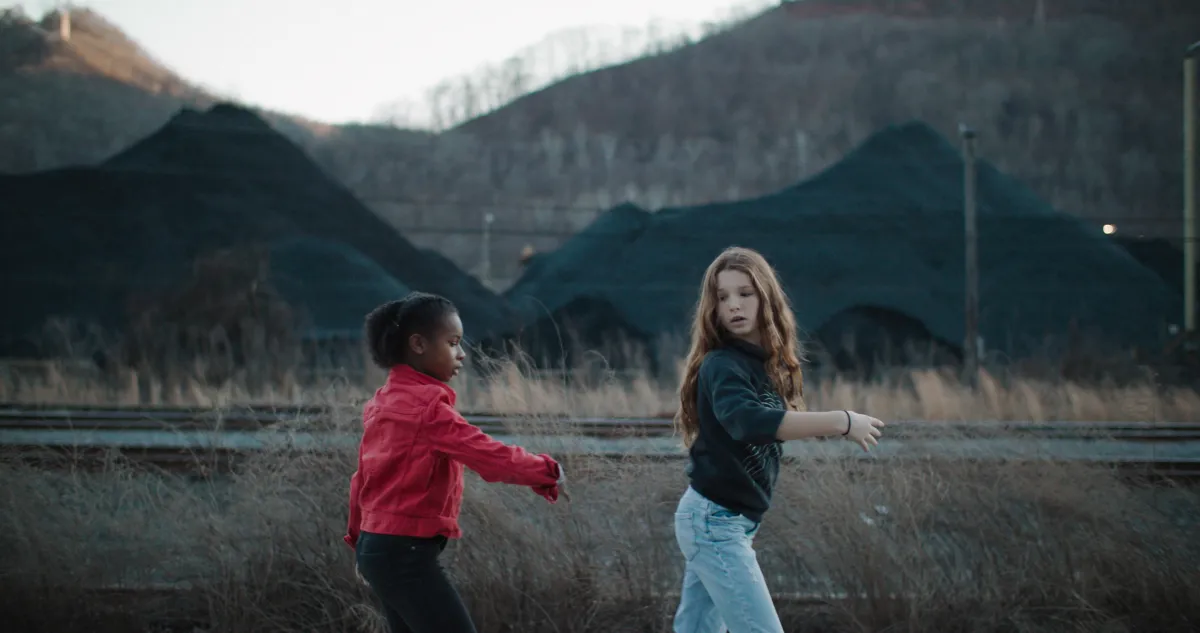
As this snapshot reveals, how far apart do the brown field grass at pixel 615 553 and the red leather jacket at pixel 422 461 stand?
1.59m

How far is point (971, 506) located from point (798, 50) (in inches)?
2125

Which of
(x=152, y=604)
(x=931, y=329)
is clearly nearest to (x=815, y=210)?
(x=931, y=329)

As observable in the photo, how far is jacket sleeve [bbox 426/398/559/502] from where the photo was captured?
2514 millimetres

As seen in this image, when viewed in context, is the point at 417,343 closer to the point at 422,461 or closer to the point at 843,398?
the point at 422,461

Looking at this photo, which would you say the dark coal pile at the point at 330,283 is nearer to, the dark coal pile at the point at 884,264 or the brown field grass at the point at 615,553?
the dark coal pile at the point at 884,264

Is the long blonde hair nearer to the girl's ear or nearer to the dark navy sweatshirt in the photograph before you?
the dark navy sweatshirt

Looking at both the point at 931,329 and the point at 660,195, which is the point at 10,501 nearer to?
the point at 931,329

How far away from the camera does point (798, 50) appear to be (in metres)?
54.8

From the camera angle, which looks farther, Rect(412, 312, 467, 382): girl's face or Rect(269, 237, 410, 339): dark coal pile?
Rect(269, 237, 410, 339): dark coal pile

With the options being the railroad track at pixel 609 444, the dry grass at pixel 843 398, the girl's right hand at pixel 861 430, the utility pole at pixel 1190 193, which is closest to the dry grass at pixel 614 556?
the railroad track at pixel 609 444

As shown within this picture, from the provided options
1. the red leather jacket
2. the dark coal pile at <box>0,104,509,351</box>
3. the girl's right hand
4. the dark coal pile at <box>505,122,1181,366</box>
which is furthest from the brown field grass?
the dark coal pile at <box>0,104,509,351</box>

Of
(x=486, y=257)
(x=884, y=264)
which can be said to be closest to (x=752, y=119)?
(x=486, y=257)

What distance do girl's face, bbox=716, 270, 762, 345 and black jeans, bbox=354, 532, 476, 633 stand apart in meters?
1.09

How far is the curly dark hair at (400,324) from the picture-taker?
270cm
